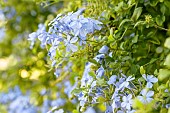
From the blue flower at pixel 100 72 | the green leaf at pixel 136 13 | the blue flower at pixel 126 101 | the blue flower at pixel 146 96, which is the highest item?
the green leaf at pixel 136 13

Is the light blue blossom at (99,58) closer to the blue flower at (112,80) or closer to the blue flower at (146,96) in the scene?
the blue flower at (112,80)

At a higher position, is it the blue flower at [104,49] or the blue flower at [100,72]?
the blue flower at [104,49]

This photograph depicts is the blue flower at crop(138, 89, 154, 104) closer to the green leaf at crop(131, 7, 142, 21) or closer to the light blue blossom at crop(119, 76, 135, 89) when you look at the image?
the light blue blossom at crop(119, 76, 135, 89)

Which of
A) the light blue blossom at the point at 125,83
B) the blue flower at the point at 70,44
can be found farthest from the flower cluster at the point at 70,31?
the light blue blossom at the point at 125,83

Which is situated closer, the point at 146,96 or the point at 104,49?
the point at 146,96

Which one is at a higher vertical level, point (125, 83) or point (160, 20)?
point (160, 20)

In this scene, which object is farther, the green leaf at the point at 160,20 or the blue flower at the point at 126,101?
the green leaf at the point at 160,20

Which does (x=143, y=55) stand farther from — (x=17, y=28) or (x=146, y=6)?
(x=17, y=28)

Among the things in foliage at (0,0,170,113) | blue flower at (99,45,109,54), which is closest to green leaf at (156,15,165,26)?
foliage at (0,0,170,113)

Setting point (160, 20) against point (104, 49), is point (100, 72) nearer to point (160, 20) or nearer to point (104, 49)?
point (104, 49)

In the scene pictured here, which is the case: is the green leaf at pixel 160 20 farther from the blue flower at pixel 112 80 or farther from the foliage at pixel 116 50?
the blue flower at pixel 112 80

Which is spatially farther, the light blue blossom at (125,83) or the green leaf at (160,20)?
the green leaf at (160,20)

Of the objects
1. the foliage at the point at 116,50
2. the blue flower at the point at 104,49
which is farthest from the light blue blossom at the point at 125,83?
the blue flower at the point at 104,49

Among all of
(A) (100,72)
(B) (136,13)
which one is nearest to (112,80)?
(A) (100,72)
